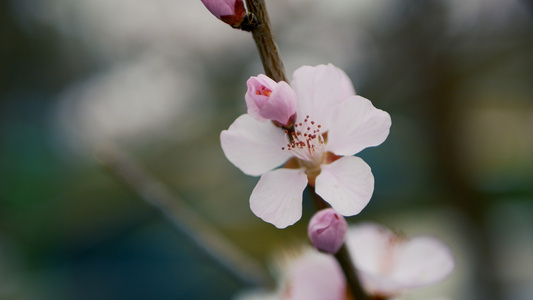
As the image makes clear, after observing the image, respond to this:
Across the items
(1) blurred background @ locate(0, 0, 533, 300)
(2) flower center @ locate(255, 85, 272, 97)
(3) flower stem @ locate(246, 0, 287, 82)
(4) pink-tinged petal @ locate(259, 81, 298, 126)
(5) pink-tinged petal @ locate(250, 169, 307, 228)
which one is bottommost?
(1) blurred background @ locate(0, 0, 533, 300)

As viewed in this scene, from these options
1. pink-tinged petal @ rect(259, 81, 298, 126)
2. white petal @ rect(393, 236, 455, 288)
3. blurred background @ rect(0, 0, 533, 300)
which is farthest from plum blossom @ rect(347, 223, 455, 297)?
blurred background @ rect(0, 0, 533, 300)

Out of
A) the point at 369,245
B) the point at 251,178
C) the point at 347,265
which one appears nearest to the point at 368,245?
the point at 369,245

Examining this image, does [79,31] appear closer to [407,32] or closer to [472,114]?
[407,32]

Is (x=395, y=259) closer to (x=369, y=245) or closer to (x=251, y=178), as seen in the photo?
(x=369, y=245)

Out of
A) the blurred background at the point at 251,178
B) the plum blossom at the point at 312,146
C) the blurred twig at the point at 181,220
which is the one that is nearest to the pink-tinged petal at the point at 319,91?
the plum blossom at the point at 312,146

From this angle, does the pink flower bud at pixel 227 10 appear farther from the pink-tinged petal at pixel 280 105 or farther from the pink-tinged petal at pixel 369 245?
the pink-tinged petal at pixel 369 245

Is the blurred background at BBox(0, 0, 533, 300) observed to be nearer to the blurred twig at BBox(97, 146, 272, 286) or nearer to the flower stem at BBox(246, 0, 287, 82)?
the blurred twig at BBox(97, 146, 272, 286)

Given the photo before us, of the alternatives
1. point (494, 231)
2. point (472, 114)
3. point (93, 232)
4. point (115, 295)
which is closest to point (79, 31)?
point (93, 232)
